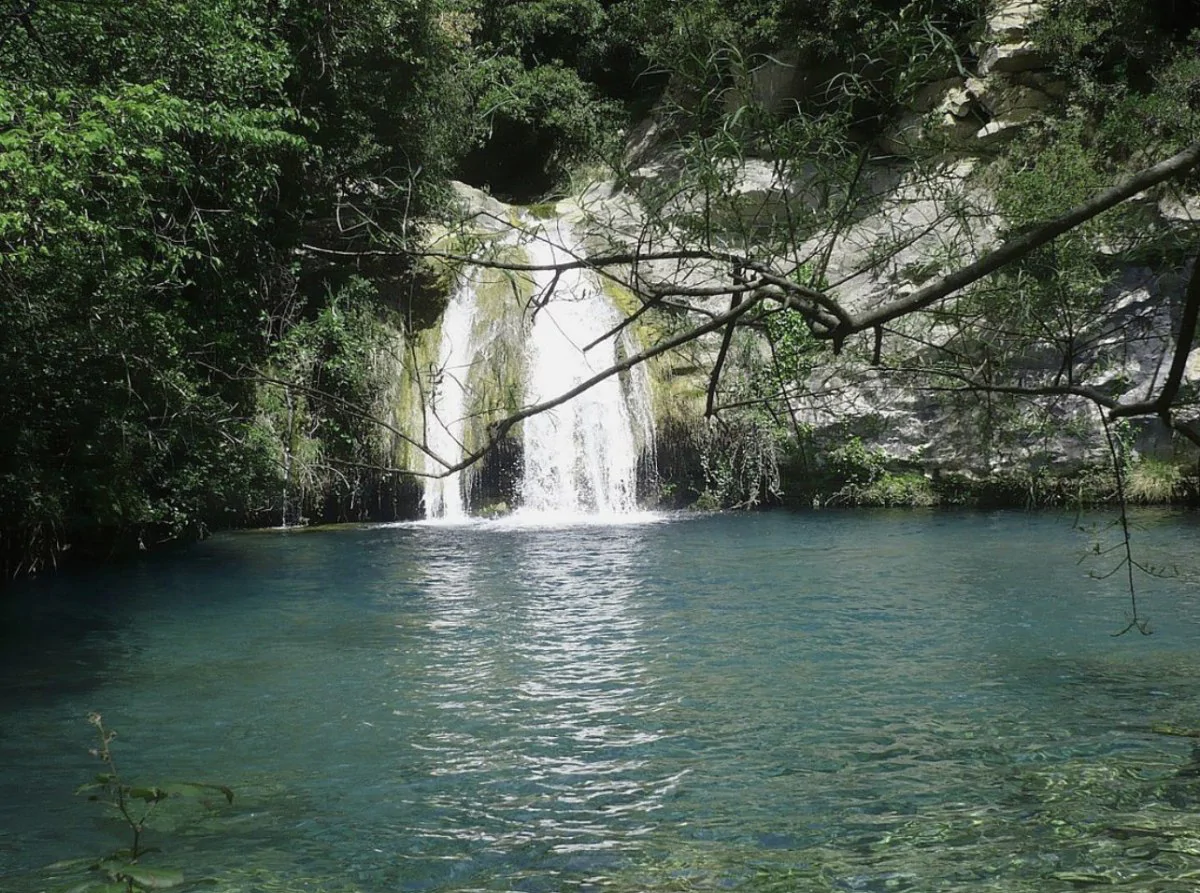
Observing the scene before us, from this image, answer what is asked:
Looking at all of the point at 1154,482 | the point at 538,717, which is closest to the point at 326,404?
the point at 538,717

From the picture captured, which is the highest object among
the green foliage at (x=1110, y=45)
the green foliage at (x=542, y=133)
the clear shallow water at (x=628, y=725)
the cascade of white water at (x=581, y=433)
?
the green foliage at (x=542, y=133)

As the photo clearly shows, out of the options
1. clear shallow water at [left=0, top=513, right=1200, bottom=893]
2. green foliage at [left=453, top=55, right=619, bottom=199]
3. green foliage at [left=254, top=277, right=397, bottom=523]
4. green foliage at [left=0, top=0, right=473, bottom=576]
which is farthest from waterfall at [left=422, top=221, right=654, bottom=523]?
clear shallow water at [left=0, top=513, right=1200, bottom=893]

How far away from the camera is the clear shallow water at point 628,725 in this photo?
5.10m

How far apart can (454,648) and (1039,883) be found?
235 inches

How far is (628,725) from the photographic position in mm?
7258

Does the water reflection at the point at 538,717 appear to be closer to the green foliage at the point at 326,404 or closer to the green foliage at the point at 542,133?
the green foliage at the point at 326,404

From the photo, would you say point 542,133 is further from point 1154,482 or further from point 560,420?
point 1154,482

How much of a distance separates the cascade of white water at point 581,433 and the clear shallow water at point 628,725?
25.1 feet

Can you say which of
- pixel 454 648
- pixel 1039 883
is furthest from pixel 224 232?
pixel 1039 883

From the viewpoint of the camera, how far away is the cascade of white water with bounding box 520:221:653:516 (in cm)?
2169

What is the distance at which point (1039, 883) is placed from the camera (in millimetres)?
4652

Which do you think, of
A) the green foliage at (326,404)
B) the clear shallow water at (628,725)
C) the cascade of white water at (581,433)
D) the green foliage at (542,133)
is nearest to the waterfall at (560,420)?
the cascade of white water at (581,433)

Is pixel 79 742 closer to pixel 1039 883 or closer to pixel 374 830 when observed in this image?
pixel 374 830

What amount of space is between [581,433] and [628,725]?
48.7 ft
